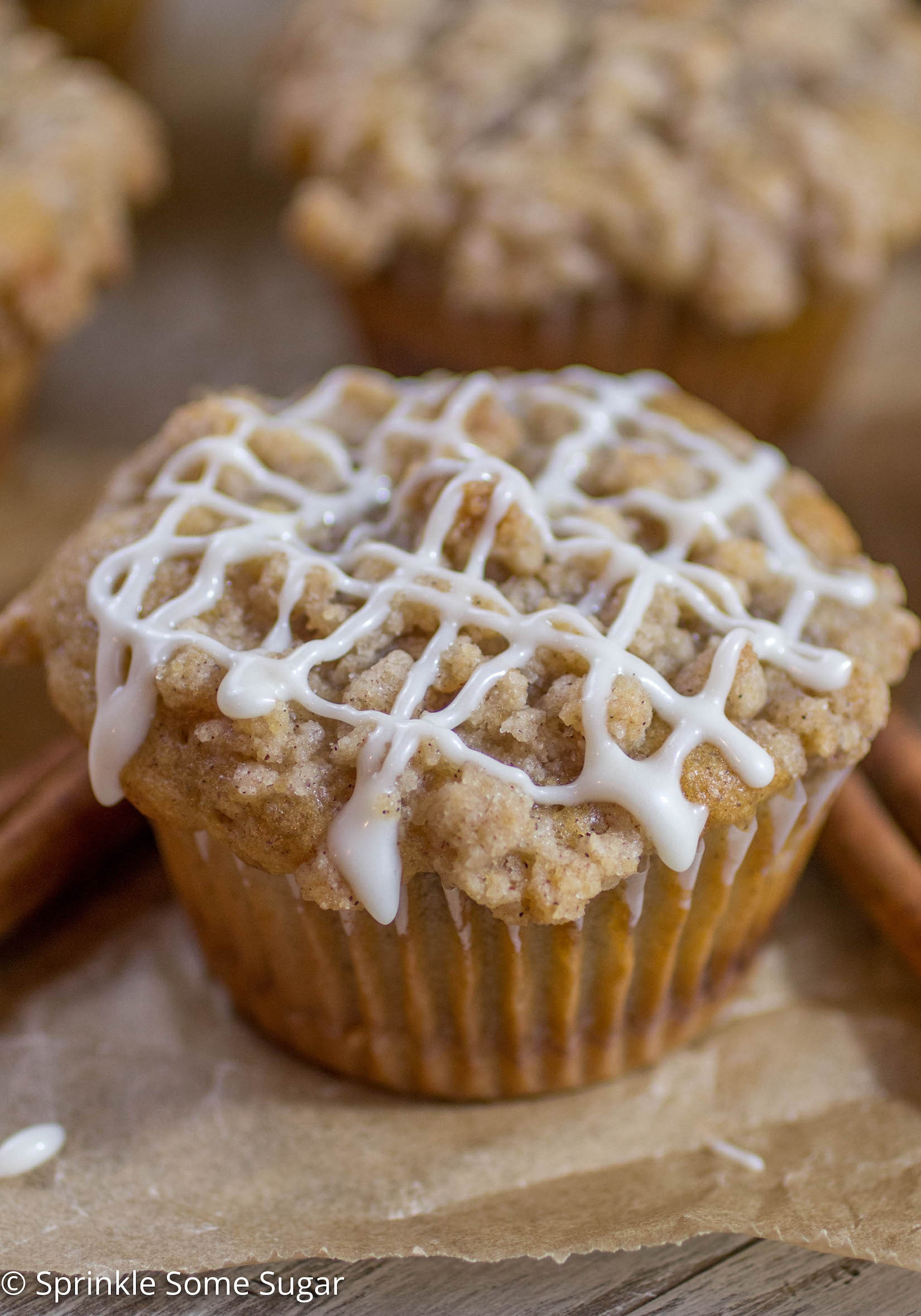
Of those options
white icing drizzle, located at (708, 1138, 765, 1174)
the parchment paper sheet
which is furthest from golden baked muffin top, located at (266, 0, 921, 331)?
white icing drizzle, located at (708, 1138, 765, 1174)

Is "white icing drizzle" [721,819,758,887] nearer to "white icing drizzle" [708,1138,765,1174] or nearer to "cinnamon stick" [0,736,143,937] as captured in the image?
"white icing drizzle" [708,1138,765,1174]

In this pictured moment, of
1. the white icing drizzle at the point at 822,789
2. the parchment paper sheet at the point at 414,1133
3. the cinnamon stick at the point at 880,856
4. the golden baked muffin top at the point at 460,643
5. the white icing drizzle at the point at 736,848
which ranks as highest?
the golden baked muffin top at the point at 460,643

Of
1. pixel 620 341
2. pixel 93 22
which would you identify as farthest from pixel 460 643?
pixel 93 22

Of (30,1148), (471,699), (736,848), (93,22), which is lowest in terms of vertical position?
(30,1148)

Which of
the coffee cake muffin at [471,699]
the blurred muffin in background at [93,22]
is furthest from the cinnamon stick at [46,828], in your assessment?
the blurred muffin in background at [93,22]

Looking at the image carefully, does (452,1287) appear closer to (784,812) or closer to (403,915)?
(403,915)

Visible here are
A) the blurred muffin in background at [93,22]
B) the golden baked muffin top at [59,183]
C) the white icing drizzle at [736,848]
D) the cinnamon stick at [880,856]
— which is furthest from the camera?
the blurred muffin in background at [93,22]

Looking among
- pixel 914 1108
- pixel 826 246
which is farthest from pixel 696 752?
pixel 826 246

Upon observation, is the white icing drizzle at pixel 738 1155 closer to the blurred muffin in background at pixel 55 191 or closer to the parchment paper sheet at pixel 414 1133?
the parchment paper sheet at pixel 414 1133
